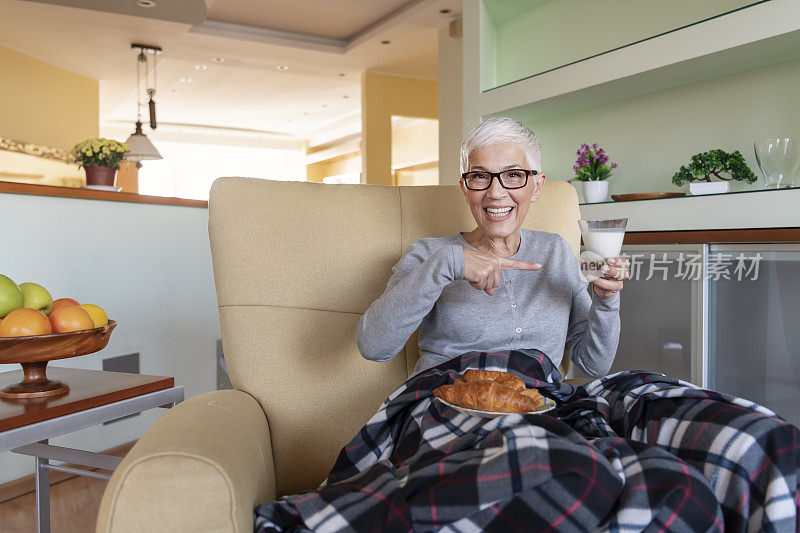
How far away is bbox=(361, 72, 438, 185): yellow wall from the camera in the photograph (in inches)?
282

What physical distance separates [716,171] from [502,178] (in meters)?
1.41

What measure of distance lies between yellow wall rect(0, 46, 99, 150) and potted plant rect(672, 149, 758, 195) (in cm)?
643

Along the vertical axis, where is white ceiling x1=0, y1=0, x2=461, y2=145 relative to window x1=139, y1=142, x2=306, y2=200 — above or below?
above

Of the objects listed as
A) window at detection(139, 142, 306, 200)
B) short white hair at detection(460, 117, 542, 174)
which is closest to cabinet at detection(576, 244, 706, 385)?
short white hair at detection(460, 117, 542, 174)

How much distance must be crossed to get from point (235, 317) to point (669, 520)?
972 mm

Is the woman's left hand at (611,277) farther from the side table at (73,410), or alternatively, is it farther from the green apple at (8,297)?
the green apple at (8,297)

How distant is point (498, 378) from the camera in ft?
3.81

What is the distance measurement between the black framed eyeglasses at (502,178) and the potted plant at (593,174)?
1.49 meters

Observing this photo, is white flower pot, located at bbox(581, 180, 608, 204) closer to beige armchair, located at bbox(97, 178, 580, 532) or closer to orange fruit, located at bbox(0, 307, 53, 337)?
beige armchair, located at bbox(97, 178, 580, 532)

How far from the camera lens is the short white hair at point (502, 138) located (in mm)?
1467

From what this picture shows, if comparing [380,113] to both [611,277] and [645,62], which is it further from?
[611,277]

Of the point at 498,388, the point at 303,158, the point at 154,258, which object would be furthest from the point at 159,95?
the point at 498,388

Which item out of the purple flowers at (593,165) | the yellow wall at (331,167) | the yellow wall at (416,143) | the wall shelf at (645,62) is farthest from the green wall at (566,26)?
the yellow wall at (331,167)

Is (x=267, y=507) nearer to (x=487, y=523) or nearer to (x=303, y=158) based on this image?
(x=487, y=523)
